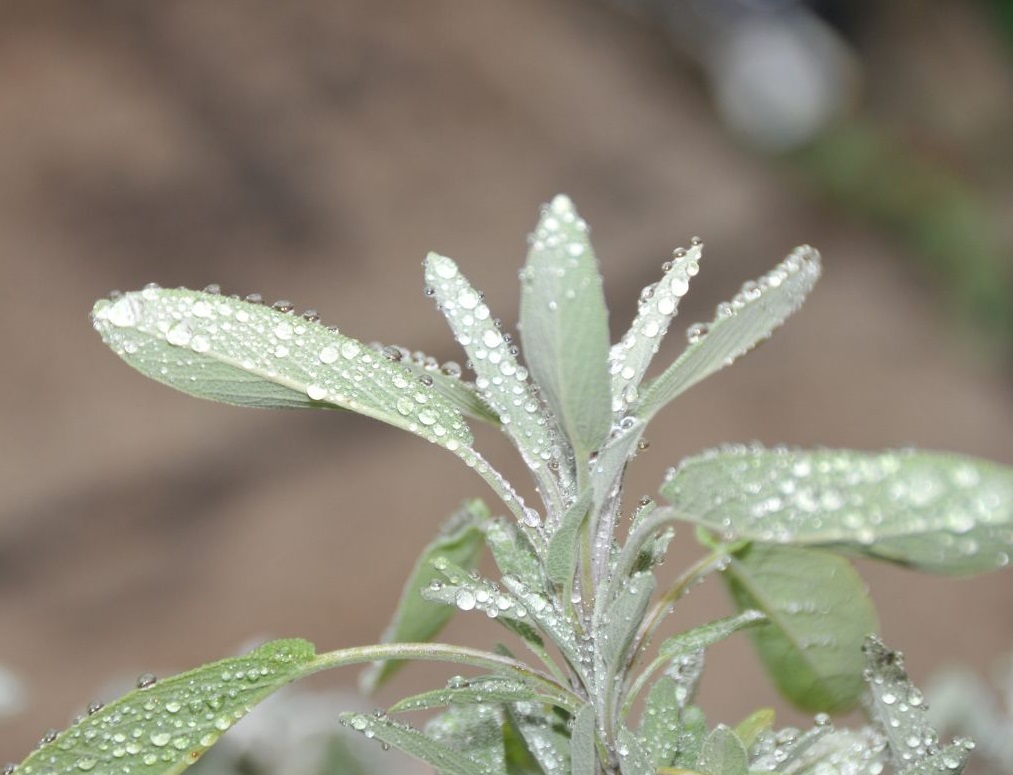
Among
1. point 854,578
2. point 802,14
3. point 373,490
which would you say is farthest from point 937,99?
point 854,578

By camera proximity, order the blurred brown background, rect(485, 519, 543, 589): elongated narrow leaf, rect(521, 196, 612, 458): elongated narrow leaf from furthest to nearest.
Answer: the blurred brown background → rect(485, 519, 543, 589): elongated narrow leaf → rect(521, 196, 612, 458): elongated narrow leaf

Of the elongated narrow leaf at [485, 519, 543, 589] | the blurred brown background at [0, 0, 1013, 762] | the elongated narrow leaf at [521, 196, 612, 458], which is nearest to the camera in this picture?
the elongated narrow leaf at [521, 196, 612, 458]

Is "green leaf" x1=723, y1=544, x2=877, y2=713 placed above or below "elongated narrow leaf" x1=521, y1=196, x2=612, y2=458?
below

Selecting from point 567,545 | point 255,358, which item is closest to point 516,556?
point 567,545

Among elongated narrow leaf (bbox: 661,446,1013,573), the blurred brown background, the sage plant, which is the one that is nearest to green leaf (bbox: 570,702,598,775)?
the sage plant

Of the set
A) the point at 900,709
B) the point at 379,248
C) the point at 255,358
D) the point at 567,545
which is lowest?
the point at 900,709

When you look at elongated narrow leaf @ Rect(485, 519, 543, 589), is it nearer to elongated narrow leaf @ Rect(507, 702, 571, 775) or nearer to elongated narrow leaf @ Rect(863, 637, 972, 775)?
elongated narrow leaf @ Rect(507, 702, 571, 775)

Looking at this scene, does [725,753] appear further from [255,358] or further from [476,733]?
[255,358]
